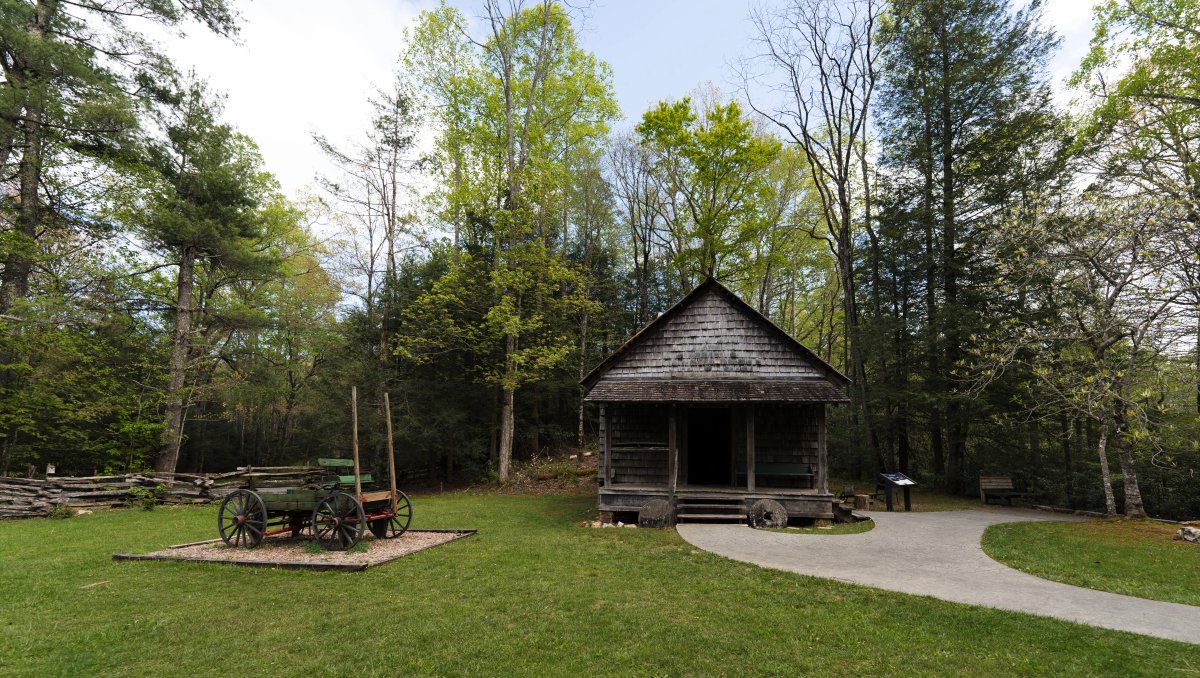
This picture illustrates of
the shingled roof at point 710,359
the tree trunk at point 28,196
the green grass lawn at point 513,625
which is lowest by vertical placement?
the green grass lawn at point 513,625

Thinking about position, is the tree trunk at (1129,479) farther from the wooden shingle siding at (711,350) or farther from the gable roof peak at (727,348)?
the wooden shingle siding at (711,350)

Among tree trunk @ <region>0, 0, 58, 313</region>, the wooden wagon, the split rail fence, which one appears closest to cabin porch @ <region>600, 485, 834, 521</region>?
the wooden wagon

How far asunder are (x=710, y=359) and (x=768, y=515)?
4147mm

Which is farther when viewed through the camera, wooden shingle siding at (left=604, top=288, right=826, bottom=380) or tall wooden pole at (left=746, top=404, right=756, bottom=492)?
wooden shingle siding at (left=604, top=288, right=826, bottom=380)

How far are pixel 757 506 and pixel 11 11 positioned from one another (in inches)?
944

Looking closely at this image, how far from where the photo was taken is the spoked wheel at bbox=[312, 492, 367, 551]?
8820 mm

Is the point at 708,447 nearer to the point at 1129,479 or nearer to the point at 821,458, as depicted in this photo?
the point at 821,458

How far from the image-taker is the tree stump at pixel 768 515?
11664 millimetres

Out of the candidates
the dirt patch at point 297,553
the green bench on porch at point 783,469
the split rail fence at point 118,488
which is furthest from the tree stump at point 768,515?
the split rail fence at point 118,488

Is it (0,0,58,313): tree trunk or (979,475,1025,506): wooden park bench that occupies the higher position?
(0,0,58,313): tree trunk

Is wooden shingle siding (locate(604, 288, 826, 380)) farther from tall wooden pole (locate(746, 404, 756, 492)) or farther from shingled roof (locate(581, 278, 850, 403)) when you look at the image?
tall wooden pole (locate(746, 404, 756, 492))

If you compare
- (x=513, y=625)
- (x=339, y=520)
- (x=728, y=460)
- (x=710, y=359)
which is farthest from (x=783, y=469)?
(x=339, y=520)

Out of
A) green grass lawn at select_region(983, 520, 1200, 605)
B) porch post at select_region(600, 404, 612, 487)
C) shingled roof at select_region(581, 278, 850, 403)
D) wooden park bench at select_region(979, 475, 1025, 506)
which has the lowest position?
wooden park bench at select_region(979, 475, 1025, 506)

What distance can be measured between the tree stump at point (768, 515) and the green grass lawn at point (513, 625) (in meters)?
3.92
